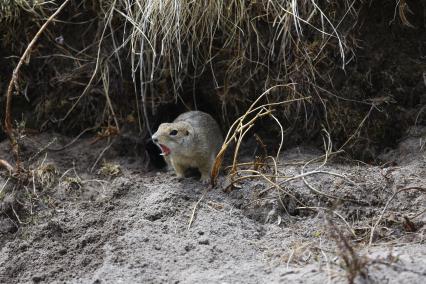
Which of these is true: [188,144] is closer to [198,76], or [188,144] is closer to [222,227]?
[198,76]

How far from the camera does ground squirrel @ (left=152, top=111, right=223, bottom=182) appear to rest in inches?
184

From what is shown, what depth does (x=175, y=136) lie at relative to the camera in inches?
185

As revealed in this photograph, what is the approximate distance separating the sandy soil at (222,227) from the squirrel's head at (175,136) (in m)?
0.22

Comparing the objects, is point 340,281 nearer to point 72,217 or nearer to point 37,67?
point 72,217

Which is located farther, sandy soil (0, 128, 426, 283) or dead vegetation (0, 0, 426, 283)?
dead vegetation (0, 0, 426, 283)

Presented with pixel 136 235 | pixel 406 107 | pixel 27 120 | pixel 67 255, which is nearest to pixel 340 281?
pixel 136 235

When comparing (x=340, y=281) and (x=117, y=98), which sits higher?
(x=117, y=98)

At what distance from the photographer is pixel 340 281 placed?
302 centimetres

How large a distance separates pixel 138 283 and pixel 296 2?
92.1 inches

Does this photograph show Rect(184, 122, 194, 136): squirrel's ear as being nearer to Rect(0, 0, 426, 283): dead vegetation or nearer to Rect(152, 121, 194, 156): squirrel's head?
Rect(152, 121, 194, 156): squirrel's head

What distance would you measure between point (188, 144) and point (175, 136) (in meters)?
0.12

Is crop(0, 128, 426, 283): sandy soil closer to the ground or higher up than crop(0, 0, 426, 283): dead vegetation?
closer to the ground

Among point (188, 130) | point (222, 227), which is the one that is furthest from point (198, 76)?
point (222, 227)

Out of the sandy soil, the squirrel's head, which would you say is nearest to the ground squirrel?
the squirrel's head
